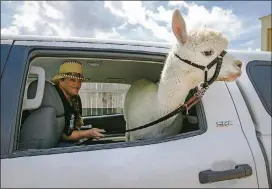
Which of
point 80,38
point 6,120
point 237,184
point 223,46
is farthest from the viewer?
point 223,46

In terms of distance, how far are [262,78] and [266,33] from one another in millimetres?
12400

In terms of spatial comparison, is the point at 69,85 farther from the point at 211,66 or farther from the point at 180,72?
the point at 211,66

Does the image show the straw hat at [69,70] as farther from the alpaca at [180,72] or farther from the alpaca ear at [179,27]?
the alpaca ear at [179,27]

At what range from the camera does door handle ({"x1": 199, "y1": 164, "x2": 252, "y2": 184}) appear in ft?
7.48

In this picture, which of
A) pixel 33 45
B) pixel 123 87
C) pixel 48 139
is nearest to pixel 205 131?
pixel 48 139

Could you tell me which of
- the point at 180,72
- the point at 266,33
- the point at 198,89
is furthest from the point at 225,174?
the point at 266,33

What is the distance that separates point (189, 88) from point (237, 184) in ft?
2.78

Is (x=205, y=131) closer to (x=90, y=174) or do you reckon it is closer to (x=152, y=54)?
(x=152, y=54)

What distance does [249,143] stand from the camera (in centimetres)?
253

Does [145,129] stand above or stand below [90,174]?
above

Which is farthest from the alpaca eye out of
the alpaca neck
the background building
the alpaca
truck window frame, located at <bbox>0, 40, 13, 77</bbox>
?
the background building

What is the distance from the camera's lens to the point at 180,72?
2848 millimetres

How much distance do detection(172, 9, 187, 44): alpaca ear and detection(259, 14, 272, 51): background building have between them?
11396mm

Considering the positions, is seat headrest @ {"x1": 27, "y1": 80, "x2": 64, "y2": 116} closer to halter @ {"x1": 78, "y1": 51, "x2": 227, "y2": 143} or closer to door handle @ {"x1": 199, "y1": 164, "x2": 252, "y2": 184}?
halter @ {"x1": 78, "y1": 51, "x2": 227, "y2": 143}
